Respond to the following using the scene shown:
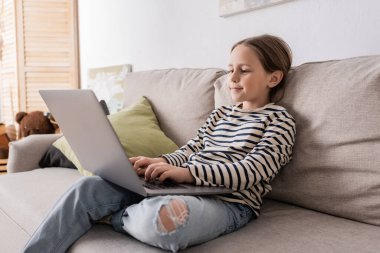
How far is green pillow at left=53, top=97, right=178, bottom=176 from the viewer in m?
1.73

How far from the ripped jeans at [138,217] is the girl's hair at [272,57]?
41cm

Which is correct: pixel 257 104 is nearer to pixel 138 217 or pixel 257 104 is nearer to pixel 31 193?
pixel 138 217

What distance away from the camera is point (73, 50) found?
356cm

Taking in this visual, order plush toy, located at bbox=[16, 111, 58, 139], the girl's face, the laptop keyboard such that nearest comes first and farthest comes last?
the laptop keyboard < the girl's face < plush toy, located at bbox=[16, 111, 58, 139]

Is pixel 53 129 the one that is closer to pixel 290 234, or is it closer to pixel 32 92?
pixel 32 92

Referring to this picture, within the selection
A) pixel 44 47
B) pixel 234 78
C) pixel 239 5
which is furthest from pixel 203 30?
pixel 44 47

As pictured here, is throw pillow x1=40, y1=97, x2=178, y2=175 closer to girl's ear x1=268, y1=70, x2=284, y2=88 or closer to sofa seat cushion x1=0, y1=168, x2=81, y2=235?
sofa seat cushion x1=0, y1=168, x2=81, y2=235

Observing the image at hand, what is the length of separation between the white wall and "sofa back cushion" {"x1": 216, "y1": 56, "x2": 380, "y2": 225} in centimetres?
26

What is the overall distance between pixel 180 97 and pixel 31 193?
69 centimetres

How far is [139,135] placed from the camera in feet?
5.83

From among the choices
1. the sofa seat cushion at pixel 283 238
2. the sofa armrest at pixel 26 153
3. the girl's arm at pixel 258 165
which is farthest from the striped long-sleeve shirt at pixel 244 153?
the sofa armrest at pixel 26 153

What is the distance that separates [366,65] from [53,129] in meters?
2.24

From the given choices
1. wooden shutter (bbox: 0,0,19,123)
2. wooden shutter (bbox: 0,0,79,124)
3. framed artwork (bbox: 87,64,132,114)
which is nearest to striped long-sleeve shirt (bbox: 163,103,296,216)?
framed artwork (bbox: 87,64,132,114)

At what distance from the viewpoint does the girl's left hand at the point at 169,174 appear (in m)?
1.12
